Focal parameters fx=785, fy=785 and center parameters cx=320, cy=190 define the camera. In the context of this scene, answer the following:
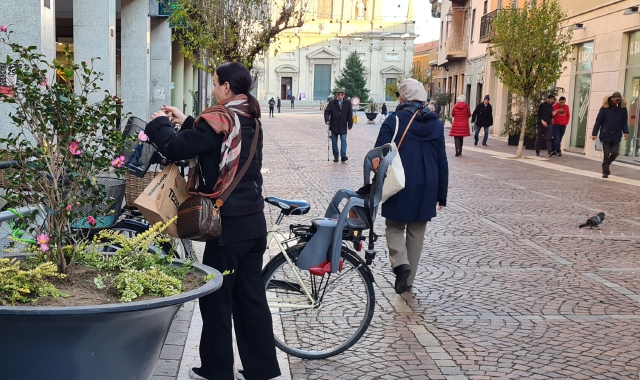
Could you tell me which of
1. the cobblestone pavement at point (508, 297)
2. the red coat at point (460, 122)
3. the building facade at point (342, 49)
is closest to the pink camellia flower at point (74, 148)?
the cobblestone pavement at point (508, 297)

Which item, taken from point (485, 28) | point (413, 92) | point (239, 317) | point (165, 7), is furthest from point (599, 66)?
point (239, 317)

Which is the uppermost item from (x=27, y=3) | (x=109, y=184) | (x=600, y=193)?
(x=27, y=3)

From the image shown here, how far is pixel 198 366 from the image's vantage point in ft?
14.8

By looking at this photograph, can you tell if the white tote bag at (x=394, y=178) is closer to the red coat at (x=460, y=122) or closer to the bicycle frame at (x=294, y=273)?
the bicycle frame at (x=294, y=273)

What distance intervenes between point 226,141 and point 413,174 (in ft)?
8.96

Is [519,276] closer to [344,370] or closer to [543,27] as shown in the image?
[344,370]

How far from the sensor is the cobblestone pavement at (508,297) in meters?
4.94

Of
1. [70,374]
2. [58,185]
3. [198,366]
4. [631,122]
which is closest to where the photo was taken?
[70,374]

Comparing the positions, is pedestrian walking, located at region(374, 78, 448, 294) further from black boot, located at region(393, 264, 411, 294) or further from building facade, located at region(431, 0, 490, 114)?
building facade, located at region(431, 0, 490, 114)

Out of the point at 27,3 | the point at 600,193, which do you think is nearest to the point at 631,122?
the point at 600,193

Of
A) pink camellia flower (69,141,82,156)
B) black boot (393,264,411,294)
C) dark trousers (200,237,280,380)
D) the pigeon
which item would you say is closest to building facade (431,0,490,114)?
the pigeon

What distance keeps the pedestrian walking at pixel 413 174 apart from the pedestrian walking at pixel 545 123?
1794cm

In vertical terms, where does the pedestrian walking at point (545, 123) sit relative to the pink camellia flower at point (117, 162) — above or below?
below

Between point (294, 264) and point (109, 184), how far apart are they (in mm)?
1213
